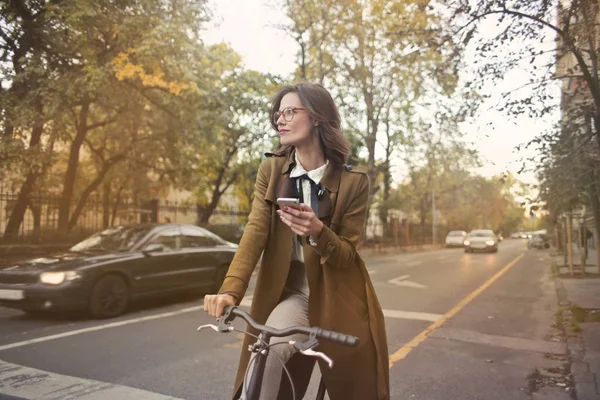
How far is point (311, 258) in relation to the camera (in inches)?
75.8

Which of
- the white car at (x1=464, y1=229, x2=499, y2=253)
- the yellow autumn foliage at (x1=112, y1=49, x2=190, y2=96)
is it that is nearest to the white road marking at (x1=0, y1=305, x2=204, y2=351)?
the yellow autumn foliage at (x1=112, y1=49, x2=190, y2=96)

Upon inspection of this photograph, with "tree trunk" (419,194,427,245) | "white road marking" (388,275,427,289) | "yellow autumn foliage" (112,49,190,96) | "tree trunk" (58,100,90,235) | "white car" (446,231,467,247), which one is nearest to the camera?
"yellow autumn foliage" (112,49,190,96)

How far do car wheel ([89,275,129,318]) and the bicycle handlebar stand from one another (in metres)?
6.44

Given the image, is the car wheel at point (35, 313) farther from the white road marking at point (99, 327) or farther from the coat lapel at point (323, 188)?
the coat lapel at point (323, 188)

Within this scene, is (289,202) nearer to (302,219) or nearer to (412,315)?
(302,219)

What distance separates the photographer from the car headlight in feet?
23.6

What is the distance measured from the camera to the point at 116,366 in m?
5.08

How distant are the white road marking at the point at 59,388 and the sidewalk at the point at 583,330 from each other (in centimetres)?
363

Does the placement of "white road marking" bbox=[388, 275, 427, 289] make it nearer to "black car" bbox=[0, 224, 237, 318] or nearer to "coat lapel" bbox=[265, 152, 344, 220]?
"black car" bbox=[0, 224, 237, 318]

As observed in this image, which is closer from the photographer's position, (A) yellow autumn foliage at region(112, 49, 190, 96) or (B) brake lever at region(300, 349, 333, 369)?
(B) brake lever at region(300, 349, 333, 369)

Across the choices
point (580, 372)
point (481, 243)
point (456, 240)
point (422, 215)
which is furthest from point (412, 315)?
point (422, 215)

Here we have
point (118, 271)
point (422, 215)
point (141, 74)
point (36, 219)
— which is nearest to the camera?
point (118, 271)

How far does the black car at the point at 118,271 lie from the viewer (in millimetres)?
7195

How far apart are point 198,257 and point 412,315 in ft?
13.1
